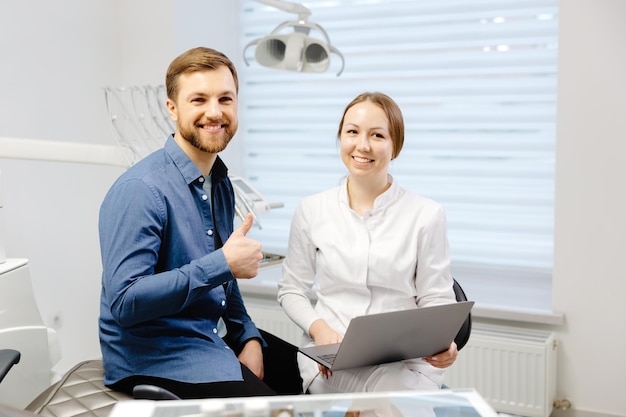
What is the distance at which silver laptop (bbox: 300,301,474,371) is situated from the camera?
5.62 ft

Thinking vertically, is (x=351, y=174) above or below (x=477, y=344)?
above

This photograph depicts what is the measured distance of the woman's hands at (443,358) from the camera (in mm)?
2020

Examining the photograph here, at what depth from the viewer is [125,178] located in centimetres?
184

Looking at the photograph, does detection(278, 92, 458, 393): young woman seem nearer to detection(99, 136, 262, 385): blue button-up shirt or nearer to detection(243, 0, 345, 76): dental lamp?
detection(99, 136, 262, 385): blue button-up shirt

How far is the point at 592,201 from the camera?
117 inches

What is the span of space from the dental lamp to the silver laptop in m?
1.14

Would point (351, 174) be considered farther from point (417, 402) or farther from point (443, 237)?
point (417, 402)

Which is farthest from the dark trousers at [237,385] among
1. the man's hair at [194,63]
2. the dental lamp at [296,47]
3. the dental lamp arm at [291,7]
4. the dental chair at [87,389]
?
the dental lamp arm at [291,7]

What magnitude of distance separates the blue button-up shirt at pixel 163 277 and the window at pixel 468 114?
5.60 ft

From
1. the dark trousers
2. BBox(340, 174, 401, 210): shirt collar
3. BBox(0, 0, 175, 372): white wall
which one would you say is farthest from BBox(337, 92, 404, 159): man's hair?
BBox(0, 0, 175, 372): white wall

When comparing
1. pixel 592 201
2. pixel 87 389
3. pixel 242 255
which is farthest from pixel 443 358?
pixel 592 201

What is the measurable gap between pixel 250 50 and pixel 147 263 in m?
2.44

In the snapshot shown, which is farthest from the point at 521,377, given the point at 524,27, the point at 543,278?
the point at 524,27

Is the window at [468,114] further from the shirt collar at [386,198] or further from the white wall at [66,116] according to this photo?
the shirt collar at [386,198]
